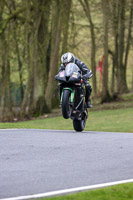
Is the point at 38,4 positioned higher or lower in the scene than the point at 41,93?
higher

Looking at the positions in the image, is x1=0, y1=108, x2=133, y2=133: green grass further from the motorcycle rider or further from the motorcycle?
the motorcycle

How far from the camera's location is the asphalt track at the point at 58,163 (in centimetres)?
657

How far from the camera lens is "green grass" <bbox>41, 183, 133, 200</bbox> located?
5.91 meters

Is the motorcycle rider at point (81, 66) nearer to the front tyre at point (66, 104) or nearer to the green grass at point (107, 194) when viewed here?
the front tyre at point (66, 104)

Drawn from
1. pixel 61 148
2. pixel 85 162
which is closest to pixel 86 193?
pixel 85 162

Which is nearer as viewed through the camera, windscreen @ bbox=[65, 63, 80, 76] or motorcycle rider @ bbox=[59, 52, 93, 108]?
windscreen @ bbox=[65, 63, 80, 76]

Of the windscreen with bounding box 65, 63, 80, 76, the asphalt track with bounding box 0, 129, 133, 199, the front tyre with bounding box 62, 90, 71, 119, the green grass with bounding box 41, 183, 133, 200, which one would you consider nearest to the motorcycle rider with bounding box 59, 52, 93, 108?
the windscreen with bounding box 65, 63, 80, 76

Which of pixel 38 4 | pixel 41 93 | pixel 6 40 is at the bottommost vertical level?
pixel 41 93

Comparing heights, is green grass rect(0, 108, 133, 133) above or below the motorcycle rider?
below

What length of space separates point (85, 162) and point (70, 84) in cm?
502

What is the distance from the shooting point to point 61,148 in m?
9.52

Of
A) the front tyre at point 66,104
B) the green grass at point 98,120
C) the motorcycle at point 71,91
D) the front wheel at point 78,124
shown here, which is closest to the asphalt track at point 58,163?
the front tyre at point 66,104

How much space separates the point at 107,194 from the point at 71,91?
6923 mm

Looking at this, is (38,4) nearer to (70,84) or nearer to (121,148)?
(70,84)
